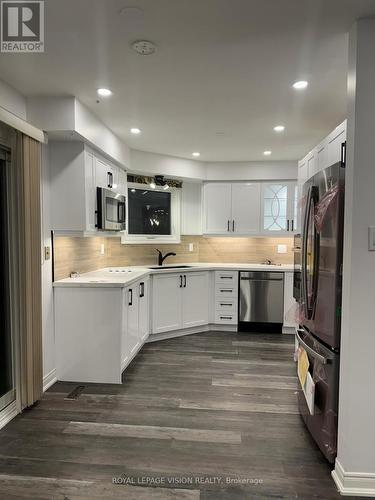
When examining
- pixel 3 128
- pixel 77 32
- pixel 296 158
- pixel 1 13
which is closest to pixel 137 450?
pixel 3 128

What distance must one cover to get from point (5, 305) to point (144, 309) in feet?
5.60

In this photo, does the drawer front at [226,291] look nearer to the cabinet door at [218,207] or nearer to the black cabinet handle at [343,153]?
the cabinet door at [218,207]

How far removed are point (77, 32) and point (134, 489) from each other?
256 cm

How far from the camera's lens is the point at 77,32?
6.40 ft

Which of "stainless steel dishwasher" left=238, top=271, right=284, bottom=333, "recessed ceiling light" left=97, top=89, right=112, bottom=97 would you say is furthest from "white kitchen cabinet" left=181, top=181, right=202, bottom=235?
"recessed ceiling light" left=97, top=89, right=112, bottom=97

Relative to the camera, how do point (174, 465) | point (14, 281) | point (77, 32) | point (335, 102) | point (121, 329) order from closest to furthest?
point (77, 32) < point (174, 465) < point (14, 281) < point (335, 102) < point (121, 329)

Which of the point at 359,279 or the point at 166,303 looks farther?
the point at 166,303

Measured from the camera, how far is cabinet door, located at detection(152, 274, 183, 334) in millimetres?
4496

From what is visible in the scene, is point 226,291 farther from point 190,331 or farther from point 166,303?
point 166,303

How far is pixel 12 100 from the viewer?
2.74 m

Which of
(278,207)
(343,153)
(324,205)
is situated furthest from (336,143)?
(278,207)

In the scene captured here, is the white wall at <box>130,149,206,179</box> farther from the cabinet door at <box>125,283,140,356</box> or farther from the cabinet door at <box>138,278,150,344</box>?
the cabinet door at <box>125,283,140,356</box>

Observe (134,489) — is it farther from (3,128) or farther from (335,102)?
(335,102)

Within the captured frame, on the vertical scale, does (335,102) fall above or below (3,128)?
above
